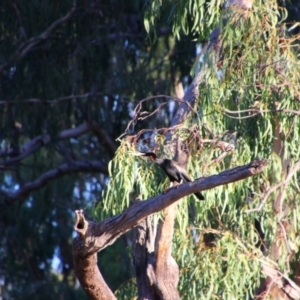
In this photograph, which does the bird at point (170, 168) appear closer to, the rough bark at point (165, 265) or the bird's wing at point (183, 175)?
the bird's wing at point (183, 175)

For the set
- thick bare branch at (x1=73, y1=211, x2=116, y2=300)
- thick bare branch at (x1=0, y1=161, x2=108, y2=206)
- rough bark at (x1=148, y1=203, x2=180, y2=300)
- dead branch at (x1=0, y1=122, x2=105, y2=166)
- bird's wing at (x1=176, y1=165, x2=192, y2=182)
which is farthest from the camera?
thick bare branch at (x1=0, y1=161, x2=108, y2=206)

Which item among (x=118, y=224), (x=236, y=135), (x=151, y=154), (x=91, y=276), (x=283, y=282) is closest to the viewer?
(x=118, y=224)

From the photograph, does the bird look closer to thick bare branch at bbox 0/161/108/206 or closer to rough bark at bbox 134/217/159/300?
rough bark at bbox 134/217/159/300

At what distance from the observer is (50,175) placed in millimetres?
10172

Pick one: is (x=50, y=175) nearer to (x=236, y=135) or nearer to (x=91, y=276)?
(x=236, y=135)

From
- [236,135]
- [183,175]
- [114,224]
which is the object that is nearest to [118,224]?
[114,224]

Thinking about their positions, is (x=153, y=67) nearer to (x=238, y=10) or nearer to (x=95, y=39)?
(x=95, y=39)

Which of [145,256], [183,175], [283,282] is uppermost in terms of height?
[183,175]

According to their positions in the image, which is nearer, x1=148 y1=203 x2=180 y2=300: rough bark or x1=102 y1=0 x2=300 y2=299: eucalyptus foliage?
x1=148 y1=203 x2=180 y2=300: rough bark

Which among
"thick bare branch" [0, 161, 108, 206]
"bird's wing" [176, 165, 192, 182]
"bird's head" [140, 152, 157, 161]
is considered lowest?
"bird's wing" [176, 165, 192, 182]

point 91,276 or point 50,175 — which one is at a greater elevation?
point 50,175

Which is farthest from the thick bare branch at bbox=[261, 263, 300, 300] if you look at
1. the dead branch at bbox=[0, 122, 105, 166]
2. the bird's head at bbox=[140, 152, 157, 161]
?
the dead branch at bbox=[0, 122, 105, 166]

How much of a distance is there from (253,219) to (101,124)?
12.3 ft

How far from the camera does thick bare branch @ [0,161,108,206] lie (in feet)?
32.9
